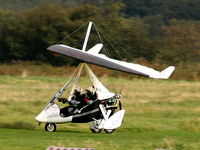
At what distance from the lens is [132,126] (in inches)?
930

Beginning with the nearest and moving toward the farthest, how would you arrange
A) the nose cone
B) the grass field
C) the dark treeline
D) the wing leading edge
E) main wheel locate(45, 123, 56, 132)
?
the grass field
the wing leading edge
the nose cone
main wheel locate(45, 123, 56, 132)
the dark treeline

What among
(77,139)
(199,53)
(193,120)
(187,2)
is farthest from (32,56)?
(187,2)

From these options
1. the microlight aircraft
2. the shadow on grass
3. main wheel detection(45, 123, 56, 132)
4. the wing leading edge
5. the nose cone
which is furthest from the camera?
the shadow on grass

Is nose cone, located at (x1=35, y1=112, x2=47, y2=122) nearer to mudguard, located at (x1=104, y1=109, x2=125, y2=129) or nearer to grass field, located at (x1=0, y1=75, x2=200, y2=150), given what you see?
grass field, located at (x1=0, y1=75, x2=200, y2=150)

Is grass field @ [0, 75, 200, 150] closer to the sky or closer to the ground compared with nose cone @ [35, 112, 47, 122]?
closer to the ground

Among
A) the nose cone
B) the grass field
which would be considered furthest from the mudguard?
the nose cone

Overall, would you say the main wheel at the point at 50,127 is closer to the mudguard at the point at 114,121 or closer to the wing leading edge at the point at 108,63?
the mudguard at the point at 114,121

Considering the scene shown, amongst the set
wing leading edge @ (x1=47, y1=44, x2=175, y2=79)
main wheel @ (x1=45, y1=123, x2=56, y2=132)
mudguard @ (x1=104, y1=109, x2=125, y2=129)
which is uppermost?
wing leading edge @ (x1=47, y1=44, x2=175, y2=79)

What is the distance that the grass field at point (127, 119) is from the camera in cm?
1783

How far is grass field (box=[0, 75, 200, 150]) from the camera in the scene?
17.8m

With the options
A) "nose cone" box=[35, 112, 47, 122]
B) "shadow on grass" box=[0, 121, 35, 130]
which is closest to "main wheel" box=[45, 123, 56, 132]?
"nose cone" box=[35, 112, 47, 122]

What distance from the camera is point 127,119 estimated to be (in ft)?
84.1

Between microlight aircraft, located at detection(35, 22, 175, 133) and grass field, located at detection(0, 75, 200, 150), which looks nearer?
grass field, located at detection(0, 75, 200, 150)

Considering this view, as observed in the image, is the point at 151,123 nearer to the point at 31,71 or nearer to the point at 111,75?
the point at 111,75
